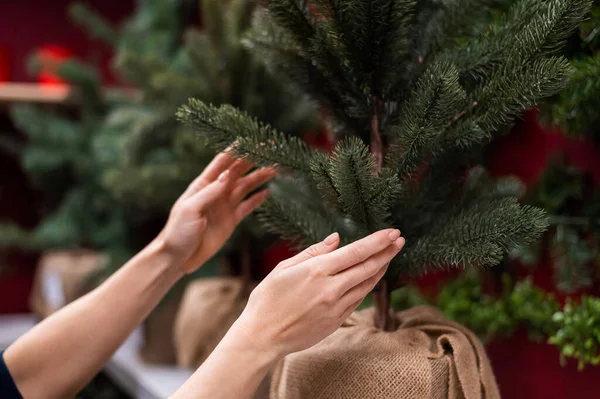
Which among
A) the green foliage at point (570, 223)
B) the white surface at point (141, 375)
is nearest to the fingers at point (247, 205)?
the green foliage at point (570, 223)

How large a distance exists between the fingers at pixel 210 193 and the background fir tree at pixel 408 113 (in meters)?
0.08

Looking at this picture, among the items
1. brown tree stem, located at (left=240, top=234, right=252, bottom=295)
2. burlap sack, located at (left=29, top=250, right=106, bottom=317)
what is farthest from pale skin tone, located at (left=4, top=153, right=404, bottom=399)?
burlap sack, located at (left=29, top=250, right=106, bottom=317)

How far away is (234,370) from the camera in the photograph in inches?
19.4

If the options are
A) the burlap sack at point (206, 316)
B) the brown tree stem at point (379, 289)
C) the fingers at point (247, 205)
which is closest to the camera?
the brown tree stem at point (379, 289)

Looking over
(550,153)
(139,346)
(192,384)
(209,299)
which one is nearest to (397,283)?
(192,384)

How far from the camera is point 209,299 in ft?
3.31

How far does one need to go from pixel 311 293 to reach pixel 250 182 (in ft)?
0.76

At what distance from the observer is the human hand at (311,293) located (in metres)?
0.49

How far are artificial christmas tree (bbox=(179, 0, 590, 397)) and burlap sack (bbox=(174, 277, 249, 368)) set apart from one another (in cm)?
39

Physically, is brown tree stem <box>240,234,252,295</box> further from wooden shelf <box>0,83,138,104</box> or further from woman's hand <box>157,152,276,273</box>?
wooden shelf <box>0,83,138,104</box>

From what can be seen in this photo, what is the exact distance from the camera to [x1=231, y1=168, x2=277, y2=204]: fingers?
2.22ft

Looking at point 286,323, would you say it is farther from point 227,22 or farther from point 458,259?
point 227,22

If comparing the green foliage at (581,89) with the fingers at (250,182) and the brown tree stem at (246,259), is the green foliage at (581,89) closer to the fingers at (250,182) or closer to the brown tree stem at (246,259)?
the fingers at (250,182)

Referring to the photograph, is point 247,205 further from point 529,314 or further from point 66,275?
point 66,275
